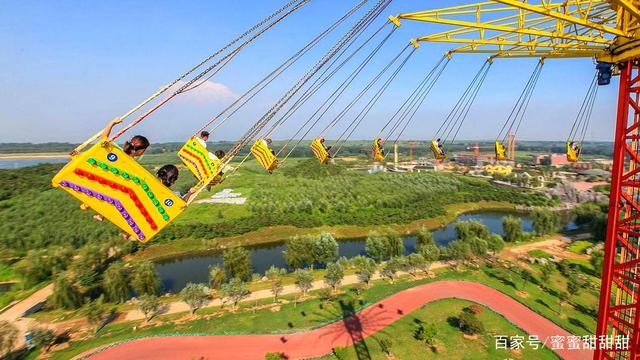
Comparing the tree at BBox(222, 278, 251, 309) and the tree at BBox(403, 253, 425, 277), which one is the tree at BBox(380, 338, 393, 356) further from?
the tree at BBox(222, 278, 251, 309)

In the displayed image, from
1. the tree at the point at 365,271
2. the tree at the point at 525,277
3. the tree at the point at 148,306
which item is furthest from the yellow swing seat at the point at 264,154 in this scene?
the tree at the point at 525,277

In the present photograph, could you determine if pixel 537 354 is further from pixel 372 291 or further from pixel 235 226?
pixel 235 226

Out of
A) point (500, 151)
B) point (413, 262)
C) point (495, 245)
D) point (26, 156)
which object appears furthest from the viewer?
point (26, 156)

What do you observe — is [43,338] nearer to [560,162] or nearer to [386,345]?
[386,345]

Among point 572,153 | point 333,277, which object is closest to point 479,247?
point 333,277

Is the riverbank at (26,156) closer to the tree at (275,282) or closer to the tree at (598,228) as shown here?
the tree at (275,282)

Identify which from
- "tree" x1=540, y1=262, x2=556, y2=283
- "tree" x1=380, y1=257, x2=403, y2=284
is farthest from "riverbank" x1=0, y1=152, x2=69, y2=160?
"tree" x1=540, y1=262, x2=556, y2=283

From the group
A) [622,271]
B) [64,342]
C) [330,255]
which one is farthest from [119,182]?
[330,255]
